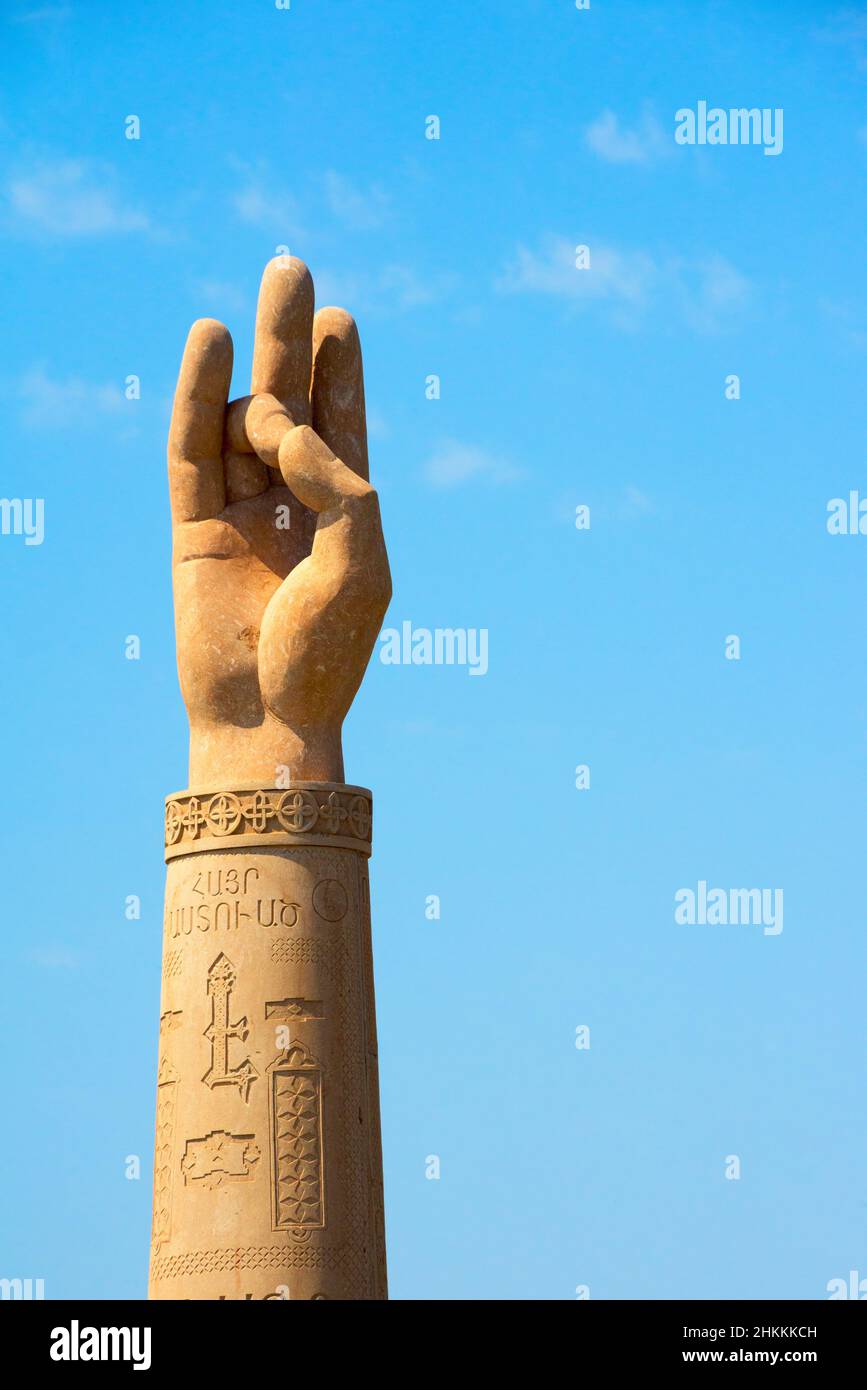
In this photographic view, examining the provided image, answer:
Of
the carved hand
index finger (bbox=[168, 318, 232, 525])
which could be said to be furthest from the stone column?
index finger (bbox=[168, 318, 232, 525])

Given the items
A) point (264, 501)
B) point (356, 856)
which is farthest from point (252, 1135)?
point (264, 501)

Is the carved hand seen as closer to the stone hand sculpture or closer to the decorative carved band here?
the stone hand sculpture

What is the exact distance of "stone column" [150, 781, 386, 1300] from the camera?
50.9ft

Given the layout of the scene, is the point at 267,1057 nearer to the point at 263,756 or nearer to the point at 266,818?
the point at 266,818

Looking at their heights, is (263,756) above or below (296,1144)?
above

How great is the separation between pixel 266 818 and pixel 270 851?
21cm

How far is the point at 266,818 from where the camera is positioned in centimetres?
1609

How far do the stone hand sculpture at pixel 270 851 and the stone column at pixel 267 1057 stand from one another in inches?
0.5

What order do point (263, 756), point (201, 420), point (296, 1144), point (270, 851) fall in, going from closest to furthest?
point (296, 1144), point (270, 851), point (263, 756), point (201, 420)

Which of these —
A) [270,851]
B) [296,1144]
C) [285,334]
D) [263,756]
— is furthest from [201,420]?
[296,1144]

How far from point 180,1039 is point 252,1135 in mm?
824

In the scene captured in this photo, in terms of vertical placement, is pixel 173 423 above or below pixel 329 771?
above
